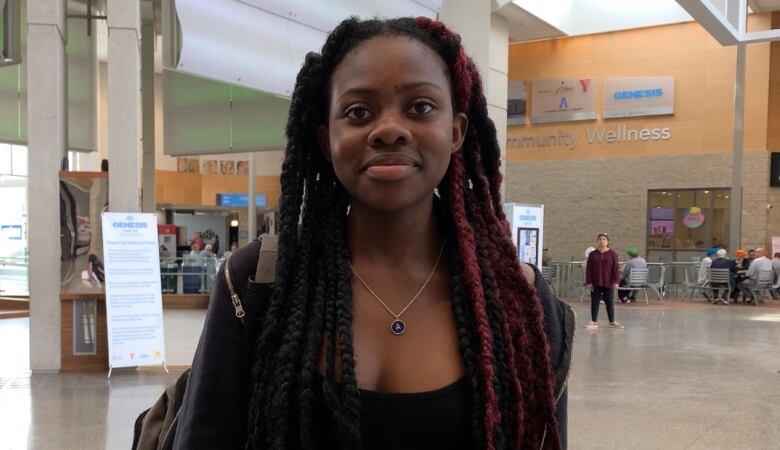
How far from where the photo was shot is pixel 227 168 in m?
24.4

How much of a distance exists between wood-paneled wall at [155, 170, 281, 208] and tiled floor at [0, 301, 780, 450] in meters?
14.3

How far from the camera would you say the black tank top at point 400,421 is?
119 centimetres

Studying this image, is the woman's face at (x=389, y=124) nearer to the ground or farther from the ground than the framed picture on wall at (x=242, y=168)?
nearer to the ground

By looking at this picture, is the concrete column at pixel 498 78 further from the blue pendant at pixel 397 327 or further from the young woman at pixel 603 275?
the blue pendant at pixel 397 327

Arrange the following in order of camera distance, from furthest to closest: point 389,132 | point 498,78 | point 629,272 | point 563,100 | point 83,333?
point 563,100, point 629,272, point 498,78, point 83,333, point 389,132

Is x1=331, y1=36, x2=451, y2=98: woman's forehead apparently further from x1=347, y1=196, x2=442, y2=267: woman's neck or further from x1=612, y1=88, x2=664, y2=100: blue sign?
x1=612, y1=88, x2=664, y2=100: blue sign

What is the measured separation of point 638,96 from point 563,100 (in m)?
2.56

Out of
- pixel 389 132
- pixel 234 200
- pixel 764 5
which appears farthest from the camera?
pixel 234 200

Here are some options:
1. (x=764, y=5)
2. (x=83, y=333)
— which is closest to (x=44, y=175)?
(x=83, y=333)

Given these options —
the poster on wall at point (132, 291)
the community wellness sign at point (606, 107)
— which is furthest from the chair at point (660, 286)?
the poster on wall at point (132, 291)

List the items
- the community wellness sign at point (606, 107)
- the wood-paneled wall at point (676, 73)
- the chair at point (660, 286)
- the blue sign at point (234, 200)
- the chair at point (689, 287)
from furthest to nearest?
the blue sign at point (234, 200) < the community wellness sign at point (606, 107) < the wood-paneled wall at point (676, 73) < the chair at point (689, 287) < the chair at point (660, 286)

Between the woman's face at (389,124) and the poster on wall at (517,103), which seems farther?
the poster on wall at (517,103)

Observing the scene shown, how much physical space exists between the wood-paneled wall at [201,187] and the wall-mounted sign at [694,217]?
14452 mm

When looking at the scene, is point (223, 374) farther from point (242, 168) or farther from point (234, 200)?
point (242, 168)
